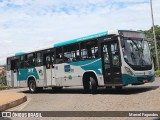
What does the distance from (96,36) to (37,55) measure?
6280 mm

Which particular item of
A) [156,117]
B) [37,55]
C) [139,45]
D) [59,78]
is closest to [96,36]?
[139,45]

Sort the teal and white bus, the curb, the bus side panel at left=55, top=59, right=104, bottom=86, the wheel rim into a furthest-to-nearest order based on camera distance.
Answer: the wheel rim < the bus side panel at left=55, top=59, right=104, bottom=86 < the teal and white bus < the curb

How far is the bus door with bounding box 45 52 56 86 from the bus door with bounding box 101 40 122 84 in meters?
4.81

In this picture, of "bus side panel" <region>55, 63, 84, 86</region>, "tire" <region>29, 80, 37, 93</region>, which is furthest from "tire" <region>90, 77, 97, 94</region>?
"tire" <region>29, 80, 37, 93</region>

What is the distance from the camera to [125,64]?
15.9 meters

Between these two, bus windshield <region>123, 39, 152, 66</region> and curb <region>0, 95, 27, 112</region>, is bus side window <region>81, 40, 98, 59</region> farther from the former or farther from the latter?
curb <region>0, 95, 27, 112</region>

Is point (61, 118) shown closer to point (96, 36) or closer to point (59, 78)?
point (96, 36)

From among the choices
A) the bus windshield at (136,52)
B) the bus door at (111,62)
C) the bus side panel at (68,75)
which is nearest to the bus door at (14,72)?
the bus side panel at (68,75)

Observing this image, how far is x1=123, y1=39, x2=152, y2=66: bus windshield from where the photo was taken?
16.1 metres

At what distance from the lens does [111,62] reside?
54.0 feet

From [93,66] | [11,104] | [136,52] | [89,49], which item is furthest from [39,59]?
[11,104]

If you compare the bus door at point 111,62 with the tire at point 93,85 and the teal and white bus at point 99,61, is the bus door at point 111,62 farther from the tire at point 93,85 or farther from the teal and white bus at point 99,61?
the tire at point 93,85

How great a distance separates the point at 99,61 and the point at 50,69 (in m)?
4.90

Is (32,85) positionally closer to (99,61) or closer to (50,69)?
(50,69)
